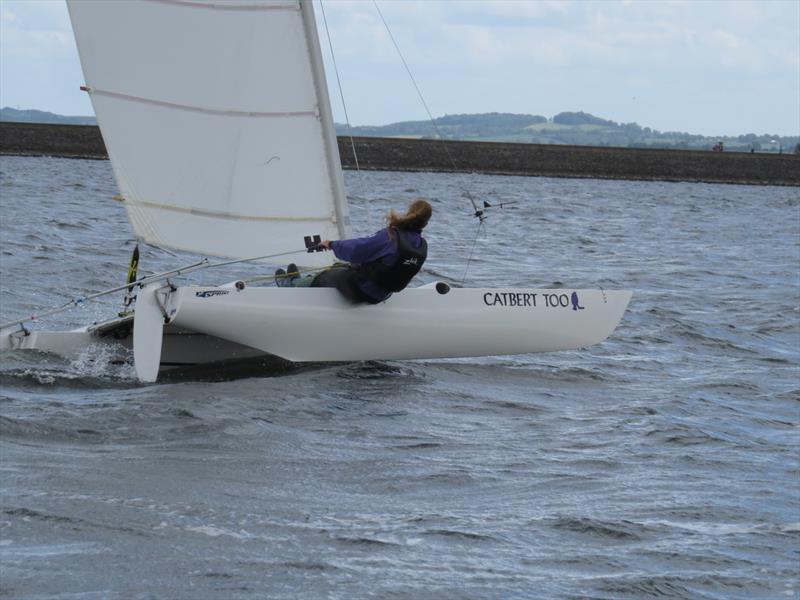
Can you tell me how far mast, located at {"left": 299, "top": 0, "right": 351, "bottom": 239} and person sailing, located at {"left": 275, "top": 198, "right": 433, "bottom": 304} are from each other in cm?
43

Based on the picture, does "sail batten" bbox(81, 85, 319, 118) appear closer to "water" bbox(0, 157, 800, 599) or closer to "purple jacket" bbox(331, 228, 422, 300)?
"purple jacket" bbox(331, 228, 422, 300)

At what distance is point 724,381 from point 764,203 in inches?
1132

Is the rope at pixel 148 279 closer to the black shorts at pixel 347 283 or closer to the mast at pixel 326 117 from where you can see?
the black shorts at pixel 347 283

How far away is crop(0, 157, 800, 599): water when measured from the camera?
14.0 ft

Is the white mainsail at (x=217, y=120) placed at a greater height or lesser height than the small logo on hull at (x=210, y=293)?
greater

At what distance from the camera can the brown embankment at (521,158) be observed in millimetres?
41656

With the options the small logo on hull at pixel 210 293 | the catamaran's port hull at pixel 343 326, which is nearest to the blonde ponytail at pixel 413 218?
the catamaran's port hull at pixel 343 326

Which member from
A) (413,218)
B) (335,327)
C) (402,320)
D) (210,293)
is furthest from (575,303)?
(210,293)

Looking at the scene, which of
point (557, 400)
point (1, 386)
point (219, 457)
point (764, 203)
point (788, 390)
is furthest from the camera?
point (764, 203)

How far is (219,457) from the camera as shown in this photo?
555 centimetres

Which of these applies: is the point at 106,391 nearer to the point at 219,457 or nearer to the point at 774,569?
the point at 219,457

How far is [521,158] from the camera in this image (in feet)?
155

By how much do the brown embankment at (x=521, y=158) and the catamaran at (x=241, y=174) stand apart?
113 feet

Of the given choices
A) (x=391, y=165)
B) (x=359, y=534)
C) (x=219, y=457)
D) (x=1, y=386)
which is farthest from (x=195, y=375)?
(x=391, y=165)
